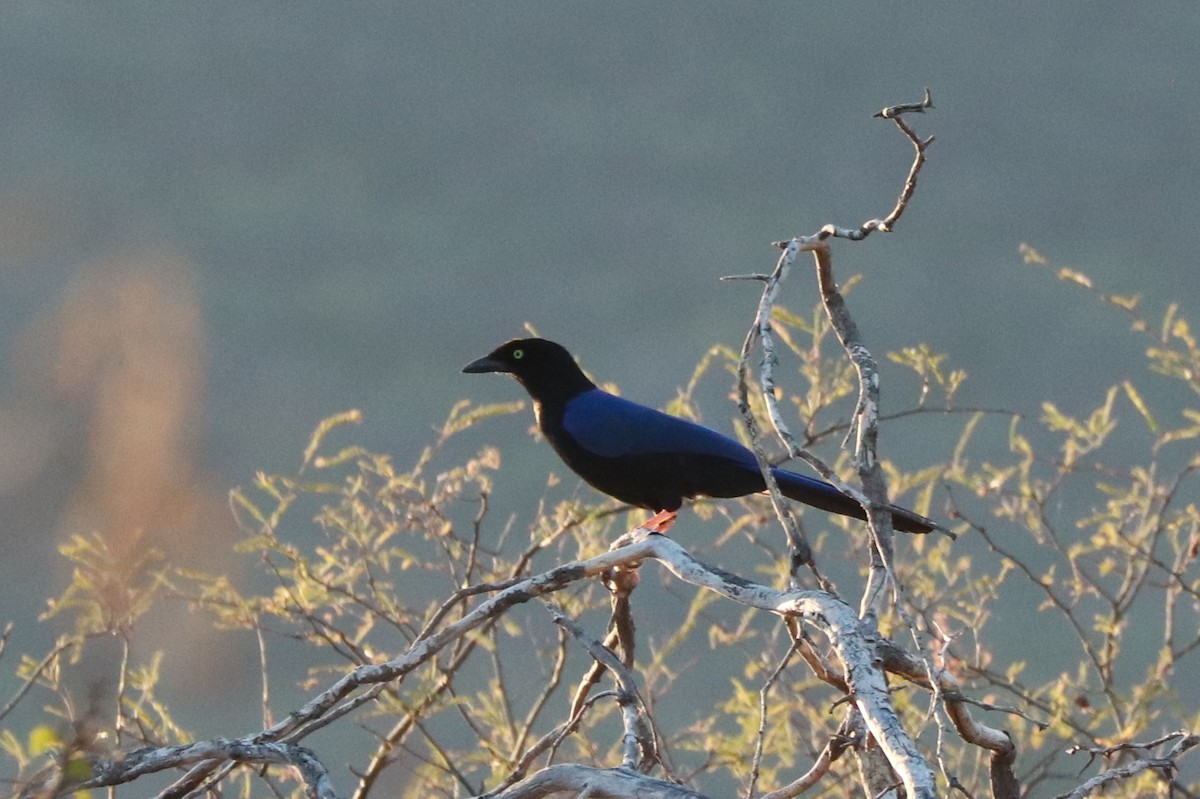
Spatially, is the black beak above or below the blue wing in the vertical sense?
above

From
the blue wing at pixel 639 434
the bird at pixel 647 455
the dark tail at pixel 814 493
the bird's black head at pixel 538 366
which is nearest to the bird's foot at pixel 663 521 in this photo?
the bird at pixel 647 455

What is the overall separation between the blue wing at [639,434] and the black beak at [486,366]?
43 cm

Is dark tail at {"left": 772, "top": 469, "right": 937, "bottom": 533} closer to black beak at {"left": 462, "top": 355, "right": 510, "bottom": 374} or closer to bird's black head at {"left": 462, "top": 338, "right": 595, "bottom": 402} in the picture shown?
bird's black head at {"left": 462, "top": 338, "right": 595, "bottom": 402}

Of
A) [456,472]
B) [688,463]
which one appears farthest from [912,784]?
[688,463]

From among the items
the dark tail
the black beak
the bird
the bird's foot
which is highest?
the black beak

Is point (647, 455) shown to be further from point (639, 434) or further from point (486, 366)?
point (486, 366)

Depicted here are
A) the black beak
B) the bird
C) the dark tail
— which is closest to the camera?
the dark tail

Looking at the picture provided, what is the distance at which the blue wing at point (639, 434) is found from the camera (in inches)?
237

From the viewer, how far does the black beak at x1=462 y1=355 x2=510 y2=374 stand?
6.55m

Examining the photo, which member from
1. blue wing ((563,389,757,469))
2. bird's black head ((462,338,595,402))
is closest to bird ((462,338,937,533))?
blue wing ((563,389,757,469))

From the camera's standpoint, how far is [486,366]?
6598 mm

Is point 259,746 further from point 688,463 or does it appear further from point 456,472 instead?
point 688,463

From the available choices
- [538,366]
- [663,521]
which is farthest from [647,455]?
[538,366]

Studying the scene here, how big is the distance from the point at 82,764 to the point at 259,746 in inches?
33.0
